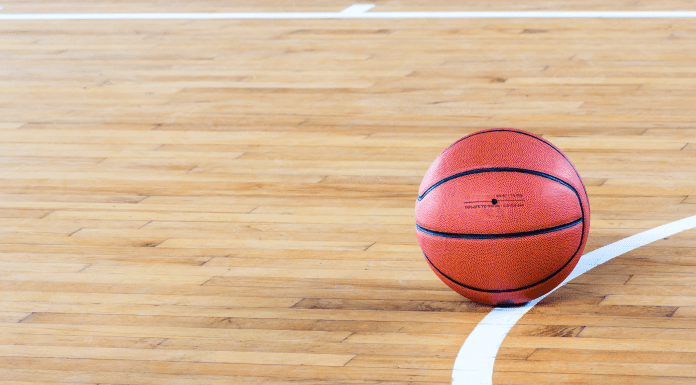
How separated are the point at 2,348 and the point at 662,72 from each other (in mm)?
3598

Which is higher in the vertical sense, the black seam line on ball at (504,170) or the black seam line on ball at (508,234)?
the black seam line on ball at (504,170)

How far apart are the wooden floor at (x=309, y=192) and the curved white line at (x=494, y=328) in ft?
0.13

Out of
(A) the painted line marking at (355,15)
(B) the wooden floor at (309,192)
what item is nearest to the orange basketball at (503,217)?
(B) the wooden floor at (309,192)

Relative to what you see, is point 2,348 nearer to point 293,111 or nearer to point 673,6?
point 293,111

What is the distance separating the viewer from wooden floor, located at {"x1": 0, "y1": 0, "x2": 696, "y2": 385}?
2477 mm

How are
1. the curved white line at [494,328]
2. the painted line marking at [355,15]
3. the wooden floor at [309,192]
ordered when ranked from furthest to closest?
1. the painted line marking at [355,15]
2. the wooden floor at [309,192]
3. the curved white line at [494,328]

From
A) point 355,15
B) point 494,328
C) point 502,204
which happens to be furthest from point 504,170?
point 355,15

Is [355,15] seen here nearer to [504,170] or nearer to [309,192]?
[309,192]

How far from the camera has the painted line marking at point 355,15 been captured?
18.8 feet

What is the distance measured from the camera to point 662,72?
4590 millimetres

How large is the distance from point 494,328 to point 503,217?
0.37 meters

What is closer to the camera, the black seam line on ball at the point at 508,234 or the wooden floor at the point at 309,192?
the black seam line on ball at the point at 508,234

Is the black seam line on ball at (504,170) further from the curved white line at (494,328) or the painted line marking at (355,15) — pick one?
the painted line marking at (355,15)

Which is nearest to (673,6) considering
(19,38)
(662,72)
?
(662,72)
